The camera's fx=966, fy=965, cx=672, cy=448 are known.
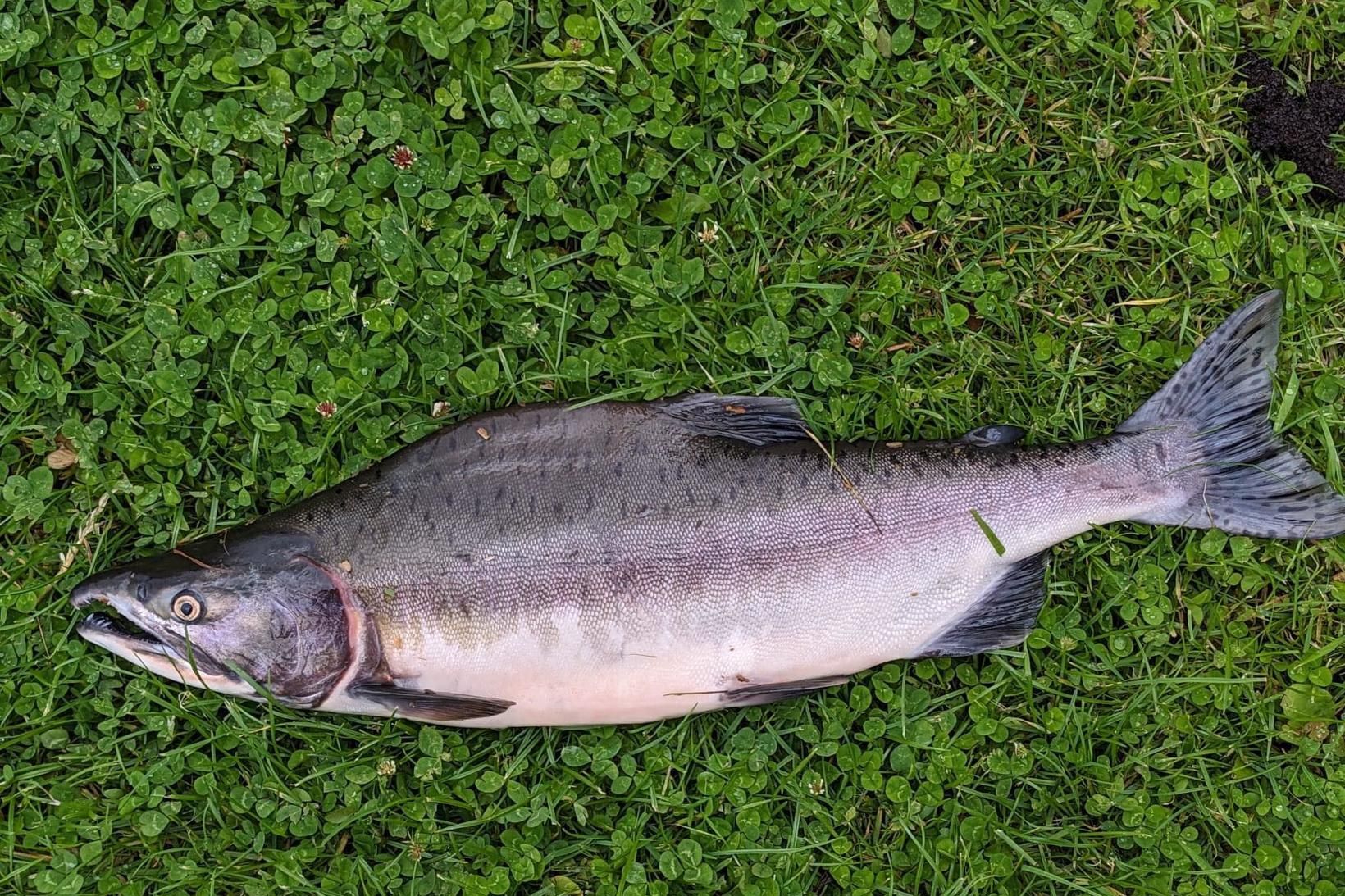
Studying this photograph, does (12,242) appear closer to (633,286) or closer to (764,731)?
(633,286)

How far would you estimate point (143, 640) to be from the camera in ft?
9.92

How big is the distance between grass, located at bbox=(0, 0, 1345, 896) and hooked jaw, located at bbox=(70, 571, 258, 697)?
0.21 metres

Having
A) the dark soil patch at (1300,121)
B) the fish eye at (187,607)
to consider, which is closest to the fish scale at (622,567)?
the fish eye at (187,607)

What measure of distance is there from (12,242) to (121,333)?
466mm

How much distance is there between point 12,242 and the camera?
3295 millimetres

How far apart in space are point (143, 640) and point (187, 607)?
241 mm

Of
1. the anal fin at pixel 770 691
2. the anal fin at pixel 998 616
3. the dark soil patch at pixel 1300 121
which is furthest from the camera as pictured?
the dark soil patch at pixel 1300 121

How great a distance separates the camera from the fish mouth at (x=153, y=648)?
116 inches

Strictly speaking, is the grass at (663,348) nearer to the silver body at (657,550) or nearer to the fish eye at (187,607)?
the silver body at (657,550)

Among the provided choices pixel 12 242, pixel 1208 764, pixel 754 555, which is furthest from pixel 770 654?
pixel 12 242

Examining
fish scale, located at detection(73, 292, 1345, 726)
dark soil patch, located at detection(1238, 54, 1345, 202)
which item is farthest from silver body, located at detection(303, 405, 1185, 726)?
dark soil patch, located at detection(1238, 54, 1345, 202)

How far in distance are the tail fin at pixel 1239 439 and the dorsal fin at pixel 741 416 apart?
3.85ft

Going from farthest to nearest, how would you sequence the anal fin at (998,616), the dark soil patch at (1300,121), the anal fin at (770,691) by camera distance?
the dark soil patch at (1300,121) → the anal fin at (998,616) → the anal fin at (770,691)

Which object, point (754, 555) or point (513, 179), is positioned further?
point (513, 179)
